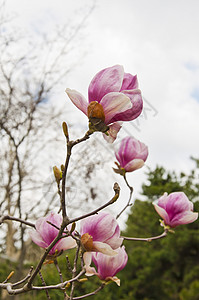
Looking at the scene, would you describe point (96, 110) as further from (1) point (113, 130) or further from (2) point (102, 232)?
(2) point (102, 232)

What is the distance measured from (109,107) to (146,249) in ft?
19.3

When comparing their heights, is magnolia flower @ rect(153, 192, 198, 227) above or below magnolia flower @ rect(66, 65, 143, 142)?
below

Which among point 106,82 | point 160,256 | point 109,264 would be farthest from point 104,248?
point 160,256

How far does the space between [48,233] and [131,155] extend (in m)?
0.32

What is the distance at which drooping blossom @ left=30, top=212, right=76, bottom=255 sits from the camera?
602mm

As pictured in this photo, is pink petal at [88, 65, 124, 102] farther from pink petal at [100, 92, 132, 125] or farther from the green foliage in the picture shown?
the green foliage

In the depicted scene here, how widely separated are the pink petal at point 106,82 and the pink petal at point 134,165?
0.34 metres

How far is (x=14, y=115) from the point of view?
3207mm

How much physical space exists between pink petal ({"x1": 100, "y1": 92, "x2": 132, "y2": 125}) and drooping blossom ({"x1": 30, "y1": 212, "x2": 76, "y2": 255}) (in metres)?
0.25

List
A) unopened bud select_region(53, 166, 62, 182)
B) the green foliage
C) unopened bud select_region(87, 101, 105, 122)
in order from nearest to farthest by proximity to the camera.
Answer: unopened bud select_region(87, 101, 105, 122), unopened bud select_region(53, 166, 62, 182), the green foliage

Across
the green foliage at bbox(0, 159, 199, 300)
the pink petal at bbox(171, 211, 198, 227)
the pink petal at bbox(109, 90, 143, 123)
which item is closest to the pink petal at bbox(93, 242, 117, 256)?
the pink petal at bbox(109, 90, 143, 123)

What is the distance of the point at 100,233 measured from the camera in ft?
1.81

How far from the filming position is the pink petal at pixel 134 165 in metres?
0.81

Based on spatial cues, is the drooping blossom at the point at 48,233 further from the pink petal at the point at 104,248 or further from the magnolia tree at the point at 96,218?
the pink petal at the point at 104,248
